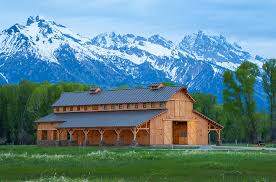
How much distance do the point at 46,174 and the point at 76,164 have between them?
8224 mm

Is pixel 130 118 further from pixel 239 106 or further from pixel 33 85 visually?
pixel 33 85

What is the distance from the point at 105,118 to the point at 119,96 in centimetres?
765

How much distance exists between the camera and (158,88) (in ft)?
355

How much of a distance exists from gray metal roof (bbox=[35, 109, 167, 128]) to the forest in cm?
1473

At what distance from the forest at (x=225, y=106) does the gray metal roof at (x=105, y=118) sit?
48.3 ft

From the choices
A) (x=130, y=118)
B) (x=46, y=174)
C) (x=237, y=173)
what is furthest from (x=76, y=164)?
(x=130, y=118)

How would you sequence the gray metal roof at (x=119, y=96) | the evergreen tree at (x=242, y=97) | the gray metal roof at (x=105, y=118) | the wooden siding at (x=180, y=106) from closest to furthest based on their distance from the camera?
the gray metal roof at (x=105, y=118) → the wooden siding at (x=180, y=106) → the gray metal roof at (x=119, y=96) → the evergreen tree at (x=242, y=97)

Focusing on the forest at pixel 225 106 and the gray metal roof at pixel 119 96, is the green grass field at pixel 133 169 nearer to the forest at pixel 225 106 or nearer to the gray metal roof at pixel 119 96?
the gray metal roof at pixel 119 96

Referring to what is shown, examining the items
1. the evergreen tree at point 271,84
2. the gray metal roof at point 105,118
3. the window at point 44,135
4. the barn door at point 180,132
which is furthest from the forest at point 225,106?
the gray metal roof at point 105,118

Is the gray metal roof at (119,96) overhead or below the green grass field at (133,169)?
overhead

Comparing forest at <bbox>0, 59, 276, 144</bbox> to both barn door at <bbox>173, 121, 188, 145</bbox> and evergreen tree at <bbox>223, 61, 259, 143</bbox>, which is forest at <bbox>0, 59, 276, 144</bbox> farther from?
barn door at <bbox>173, 121, 188, 145</bbox>

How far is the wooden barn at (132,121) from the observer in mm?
100062

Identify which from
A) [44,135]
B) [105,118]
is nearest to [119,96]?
[105,118]

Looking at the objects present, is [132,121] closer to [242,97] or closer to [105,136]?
[105,136]
